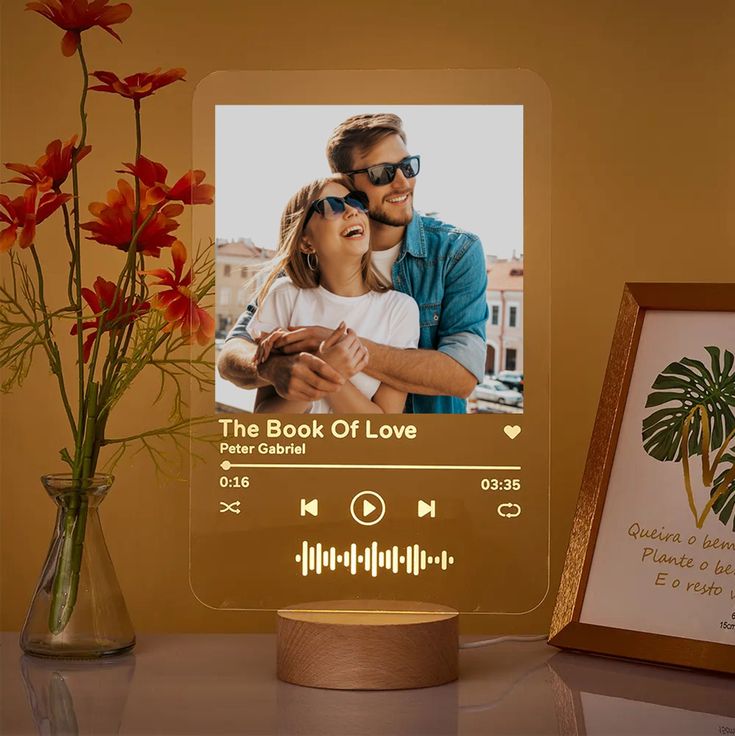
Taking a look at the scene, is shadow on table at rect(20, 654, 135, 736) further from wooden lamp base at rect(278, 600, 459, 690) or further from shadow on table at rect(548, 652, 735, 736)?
shadow on table at rect(548, 652, 735, 736)

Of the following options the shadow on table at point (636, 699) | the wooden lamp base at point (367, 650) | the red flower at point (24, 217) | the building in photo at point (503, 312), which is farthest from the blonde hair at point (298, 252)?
the shadow on table at point (636, 699)

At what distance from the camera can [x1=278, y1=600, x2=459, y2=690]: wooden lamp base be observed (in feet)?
3.26

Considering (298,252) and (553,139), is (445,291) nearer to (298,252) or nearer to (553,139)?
(298,252)

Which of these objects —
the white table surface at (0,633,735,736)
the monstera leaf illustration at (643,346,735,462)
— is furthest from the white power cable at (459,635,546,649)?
the monstera leaf illustration at (643,346,735,462)

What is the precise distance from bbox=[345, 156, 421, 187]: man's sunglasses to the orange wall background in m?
0.26

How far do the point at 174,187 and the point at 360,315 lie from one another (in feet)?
0.80

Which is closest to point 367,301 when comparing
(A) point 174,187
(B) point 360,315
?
(B) point 360,315

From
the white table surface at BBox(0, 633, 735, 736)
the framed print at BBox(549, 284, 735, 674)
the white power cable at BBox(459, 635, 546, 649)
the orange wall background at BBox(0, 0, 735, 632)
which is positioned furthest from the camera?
the orange wall background at BBox(0, 0, 735, 632)

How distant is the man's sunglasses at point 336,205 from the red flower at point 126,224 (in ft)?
0.52

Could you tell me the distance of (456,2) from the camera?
4.37 feet

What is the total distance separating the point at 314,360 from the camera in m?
1.11

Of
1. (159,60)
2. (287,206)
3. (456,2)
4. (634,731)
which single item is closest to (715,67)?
(456,2)

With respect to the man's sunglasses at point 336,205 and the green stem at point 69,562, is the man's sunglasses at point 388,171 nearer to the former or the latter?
the man's sunglasses at point 336,205

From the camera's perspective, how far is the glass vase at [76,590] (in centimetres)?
111
